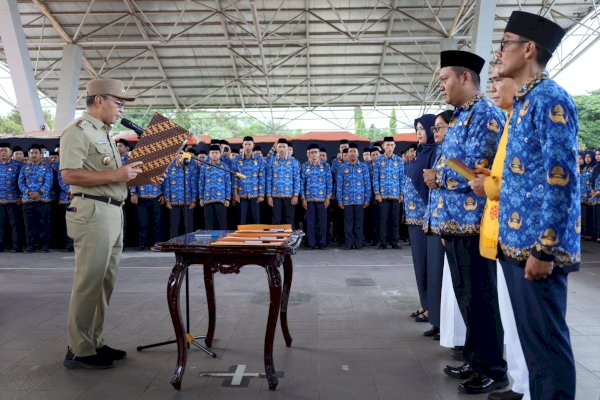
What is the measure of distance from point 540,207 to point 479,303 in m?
0.87

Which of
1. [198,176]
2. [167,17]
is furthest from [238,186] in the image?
[167,17]

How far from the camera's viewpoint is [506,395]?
91.8 inches

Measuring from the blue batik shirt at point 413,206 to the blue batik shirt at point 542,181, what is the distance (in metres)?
1.85

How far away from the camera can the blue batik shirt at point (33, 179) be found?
26.2 feet

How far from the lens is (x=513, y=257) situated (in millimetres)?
1755

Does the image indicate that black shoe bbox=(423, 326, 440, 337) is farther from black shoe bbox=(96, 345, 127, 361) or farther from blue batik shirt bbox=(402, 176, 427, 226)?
black shoe bbox=(96, 345, 127, 361)

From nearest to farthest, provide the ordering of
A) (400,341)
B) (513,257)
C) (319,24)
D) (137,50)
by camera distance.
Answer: (513,257)
(400,341)
(319,24)
(137,50)

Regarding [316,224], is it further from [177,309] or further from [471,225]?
[471,225]

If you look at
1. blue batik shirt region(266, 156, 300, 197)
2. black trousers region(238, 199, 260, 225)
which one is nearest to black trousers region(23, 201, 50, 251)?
black trousers region(238, 199, 260, 225)

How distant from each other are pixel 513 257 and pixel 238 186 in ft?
22.4

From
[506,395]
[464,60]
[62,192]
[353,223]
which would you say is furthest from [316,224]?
[506,395]

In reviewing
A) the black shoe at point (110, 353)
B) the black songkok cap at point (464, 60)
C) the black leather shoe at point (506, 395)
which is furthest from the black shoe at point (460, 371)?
the black shoe at point (110, 353)

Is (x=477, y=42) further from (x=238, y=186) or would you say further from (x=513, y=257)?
(x=513, y=257)

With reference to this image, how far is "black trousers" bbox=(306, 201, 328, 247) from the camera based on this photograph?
26.8 feet
